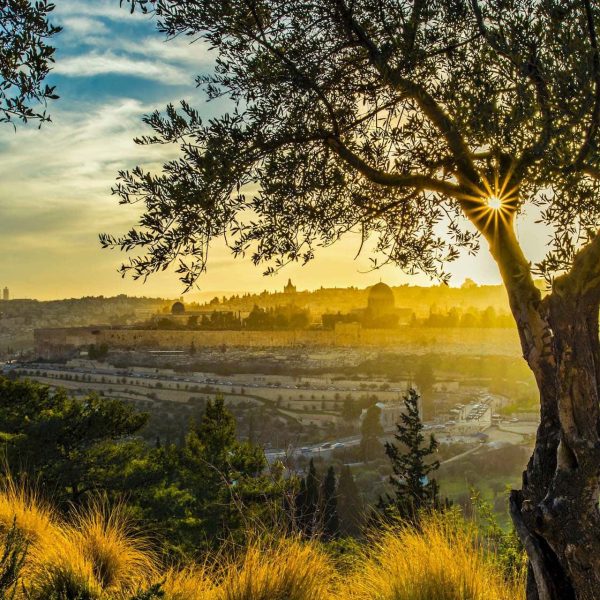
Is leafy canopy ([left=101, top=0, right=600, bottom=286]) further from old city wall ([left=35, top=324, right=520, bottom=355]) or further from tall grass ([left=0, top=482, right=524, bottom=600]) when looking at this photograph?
old city wall ([left=35, top=324, right=520, bottom=355])

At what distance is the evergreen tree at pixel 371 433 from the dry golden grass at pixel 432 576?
3693 centimetres

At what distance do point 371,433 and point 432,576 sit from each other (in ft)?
133

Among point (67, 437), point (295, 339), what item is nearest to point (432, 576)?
point (67, 437)

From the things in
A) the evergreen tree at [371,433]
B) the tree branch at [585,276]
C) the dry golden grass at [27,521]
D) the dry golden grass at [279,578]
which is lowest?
the evergreen tree at [371,433]

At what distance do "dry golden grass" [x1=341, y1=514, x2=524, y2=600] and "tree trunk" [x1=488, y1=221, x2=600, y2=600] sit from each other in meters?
0.70

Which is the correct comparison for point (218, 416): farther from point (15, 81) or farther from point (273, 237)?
point (15, 81)

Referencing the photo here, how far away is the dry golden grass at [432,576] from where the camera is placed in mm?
3414

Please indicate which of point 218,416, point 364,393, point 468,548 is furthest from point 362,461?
point 468,548

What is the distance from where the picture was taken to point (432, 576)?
3484mm

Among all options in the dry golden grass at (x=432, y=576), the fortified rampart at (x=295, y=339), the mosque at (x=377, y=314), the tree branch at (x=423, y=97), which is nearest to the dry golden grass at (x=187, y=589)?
the dry golden grass at (x=432, y=576)

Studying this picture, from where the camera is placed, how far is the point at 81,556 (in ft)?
12.9

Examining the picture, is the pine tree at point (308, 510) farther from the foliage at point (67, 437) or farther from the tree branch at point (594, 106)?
the foliage at point (67, 437)

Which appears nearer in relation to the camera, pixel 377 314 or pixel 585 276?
pixel 585 276

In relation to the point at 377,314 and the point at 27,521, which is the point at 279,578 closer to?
the point at 27,521
